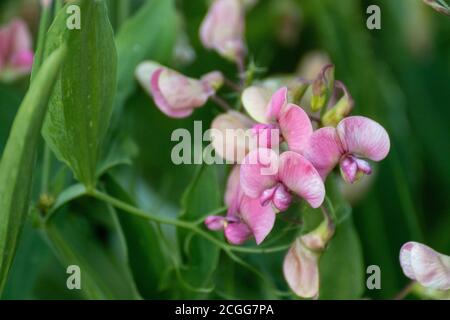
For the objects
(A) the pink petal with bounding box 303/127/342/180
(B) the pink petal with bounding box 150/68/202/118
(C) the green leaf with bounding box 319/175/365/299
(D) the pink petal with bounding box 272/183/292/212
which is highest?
(B) the pink petal with bounding box 150/68/202/118

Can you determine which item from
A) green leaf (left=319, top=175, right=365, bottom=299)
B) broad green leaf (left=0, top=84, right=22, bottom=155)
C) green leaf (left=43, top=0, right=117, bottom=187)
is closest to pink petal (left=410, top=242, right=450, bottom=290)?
green leaf (left=319, top=175, right=365, bottom=299)

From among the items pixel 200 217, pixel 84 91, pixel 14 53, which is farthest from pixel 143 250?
pixel 14 53

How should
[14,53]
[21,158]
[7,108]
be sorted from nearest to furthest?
[21,158]
[7,108]
[14,53]

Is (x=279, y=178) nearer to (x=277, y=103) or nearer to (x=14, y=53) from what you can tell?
(x=277, y=103)

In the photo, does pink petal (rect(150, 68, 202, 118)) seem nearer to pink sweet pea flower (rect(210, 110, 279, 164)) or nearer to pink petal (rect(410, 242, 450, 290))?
pink sweet pea flower (rect(210, 110, 279, 164))

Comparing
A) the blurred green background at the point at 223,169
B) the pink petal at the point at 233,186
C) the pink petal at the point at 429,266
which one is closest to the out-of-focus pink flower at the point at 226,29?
the blurred green background at the point at 223,169

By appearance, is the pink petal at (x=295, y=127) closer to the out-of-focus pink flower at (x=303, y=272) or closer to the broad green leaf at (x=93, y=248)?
the out-of-focus pink flower at (x=303, y=272)
